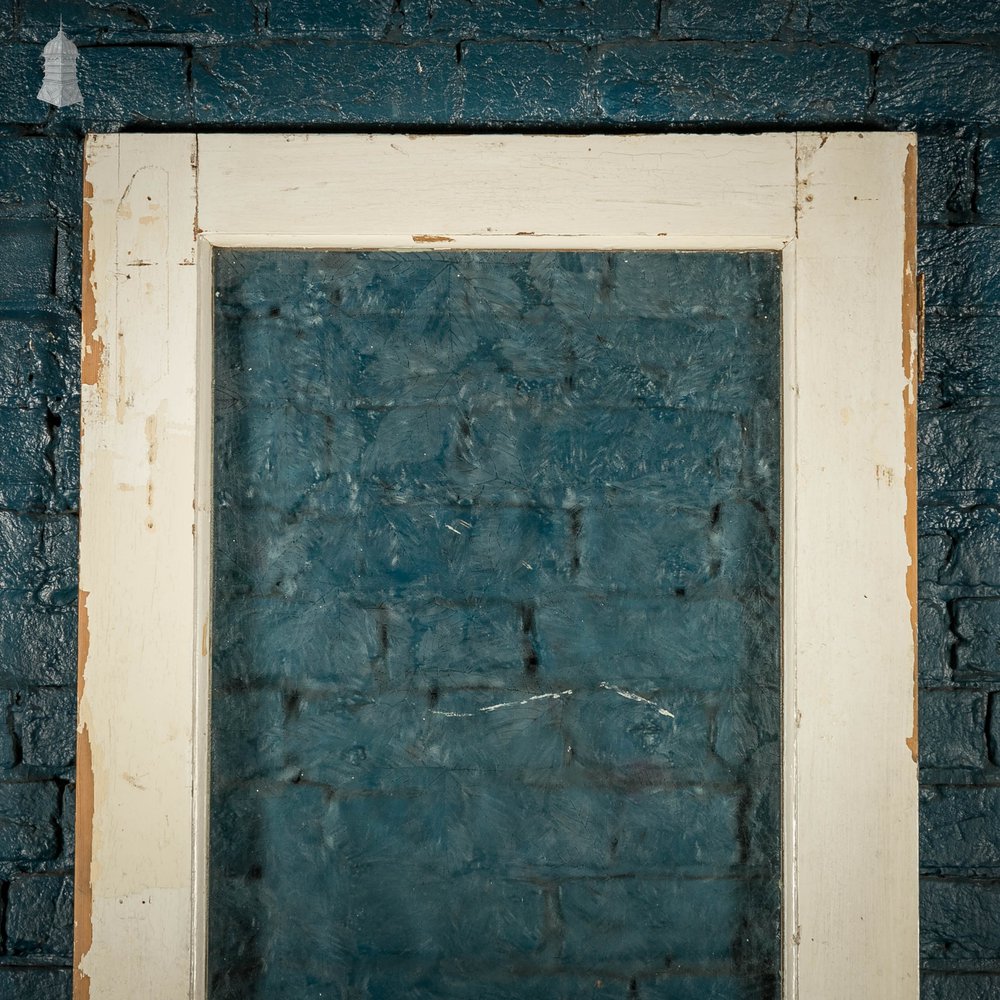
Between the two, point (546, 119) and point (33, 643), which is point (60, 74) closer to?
point (546, 119)

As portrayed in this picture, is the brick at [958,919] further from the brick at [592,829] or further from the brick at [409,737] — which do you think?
the brick at [409,737]

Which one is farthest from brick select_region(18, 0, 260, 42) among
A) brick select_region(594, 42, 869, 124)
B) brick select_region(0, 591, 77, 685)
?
brick select_region(0, 591, 77, 685)

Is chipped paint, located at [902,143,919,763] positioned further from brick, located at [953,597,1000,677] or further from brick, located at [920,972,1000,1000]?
brick, located at [920,972,1000,1000]

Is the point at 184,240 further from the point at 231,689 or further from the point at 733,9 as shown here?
the point at 733,9

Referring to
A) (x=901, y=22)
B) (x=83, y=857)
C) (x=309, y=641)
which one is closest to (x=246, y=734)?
(x=309, y=641)

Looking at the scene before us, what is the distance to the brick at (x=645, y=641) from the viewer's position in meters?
1.25

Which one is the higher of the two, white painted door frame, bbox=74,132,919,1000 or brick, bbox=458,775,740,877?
white painted door frame, bbox=74,132,919,1000

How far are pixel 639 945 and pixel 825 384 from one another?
31.8 inches

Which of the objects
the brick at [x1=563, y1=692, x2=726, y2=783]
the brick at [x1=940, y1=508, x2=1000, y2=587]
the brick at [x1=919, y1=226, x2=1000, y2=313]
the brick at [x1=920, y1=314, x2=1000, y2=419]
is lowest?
the brick at [x1=563, y1=692, x2=726, y2=783]

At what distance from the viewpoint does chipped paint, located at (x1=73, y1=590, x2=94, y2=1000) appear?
1182 millimetres

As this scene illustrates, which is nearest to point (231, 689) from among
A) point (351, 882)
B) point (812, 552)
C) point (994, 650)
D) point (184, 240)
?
point (351, 882)

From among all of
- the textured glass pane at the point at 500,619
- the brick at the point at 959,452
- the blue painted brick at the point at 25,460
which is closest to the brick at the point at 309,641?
the textured glass pane at the point at 500,619

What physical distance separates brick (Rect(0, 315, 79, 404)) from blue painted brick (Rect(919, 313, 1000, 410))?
1217mm

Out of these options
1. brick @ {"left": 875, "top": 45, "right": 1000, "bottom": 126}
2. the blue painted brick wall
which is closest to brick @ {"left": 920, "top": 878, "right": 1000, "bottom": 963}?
the blue painted brick wall
